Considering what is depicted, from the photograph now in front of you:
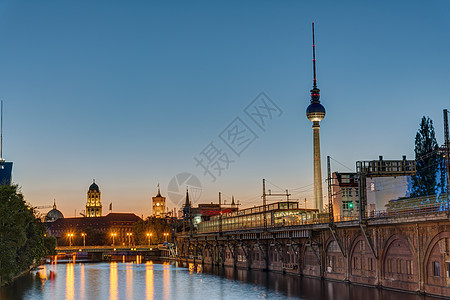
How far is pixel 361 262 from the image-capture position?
69.7 metres

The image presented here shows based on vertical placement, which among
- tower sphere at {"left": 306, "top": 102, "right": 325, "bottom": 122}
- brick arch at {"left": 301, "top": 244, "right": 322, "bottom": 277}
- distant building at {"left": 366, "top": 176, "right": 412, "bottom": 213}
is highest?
tower sphere at {"left": 306, "top": 102, "right": 325, "bottom": 122}

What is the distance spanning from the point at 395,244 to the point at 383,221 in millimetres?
3161

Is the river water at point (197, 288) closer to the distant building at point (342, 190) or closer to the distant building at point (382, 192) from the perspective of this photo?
the distant building at point (382, 192)

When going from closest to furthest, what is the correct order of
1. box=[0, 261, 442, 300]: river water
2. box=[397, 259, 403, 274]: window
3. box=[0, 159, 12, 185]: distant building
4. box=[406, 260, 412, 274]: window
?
1. box=[406, 260, 412, 274]: window
2. box=[397, 259, 403, 274]: window
3. box=[0, 261, 442, 300]: river water
4. box=[0, 159, 12, 185]: distant building

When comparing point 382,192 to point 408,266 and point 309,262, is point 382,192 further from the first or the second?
point 408,266

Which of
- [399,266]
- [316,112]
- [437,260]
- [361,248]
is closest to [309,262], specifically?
[361,248]

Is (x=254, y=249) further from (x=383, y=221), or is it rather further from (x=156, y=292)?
(x=383, y=221)

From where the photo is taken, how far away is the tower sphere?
6014 inches

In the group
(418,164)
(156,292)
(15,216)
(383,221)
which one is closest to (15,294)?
(15,216)

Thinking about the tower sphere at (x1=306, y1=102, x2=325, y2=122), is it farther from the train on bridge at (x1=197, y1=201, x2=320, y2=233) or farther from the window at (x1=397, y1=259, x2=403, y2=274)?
the window at (x1=397, y1=259, x2=403, y2=274)

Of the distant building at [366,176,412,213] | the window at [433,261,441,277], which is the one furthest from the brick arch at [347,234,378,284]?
the distant building at [366,176,412,213]

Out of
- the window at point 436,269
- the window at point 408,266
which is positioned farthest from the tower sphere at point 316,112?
the window at point 436,269

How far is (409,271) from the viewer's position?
59.8m

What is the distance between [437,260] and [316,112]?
3936 inches
